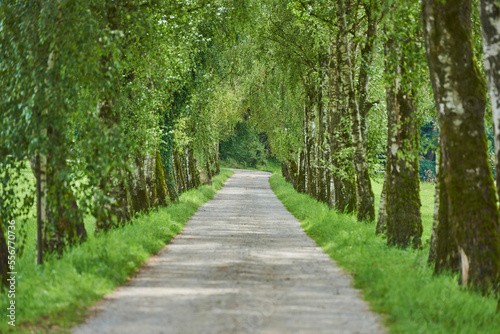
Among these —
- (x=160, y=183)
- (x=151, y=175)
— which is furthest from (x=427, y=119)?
(x=160, y=183)

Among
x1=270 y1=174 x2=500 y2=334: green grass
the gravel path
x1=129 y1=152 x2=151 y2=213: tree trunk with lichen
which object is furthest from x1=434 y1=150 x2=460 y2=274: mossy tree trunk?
x1=129 y1=152 x2=151 y2=213: tree trunk with lichen

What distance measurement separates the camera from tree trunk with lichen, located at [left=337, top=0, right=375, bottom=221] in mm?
17453

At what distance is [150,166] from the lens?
2316cm

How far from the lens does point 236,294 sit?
8555 mm

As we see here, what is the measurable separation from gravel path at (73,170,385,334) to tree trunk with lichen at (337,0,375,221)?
393cm

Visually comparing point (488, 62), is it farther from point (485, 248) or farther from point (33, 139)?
point (33, 139)

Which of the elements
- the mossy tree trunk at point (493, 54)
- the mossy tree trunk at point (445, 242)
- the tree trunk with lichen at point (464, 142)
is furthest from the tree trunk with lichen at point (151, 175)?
the mossy tree trunk at point (493, 54)

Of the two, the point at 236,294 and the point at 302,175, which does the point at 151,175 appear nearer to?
the point at 236,294

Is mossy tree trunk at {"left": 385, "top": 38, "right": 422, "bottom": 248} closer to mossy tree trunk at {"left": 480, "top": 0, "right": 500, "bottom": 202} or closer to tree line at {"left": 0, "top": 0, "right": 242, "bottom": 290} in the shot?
mossy tree trunk at {"left": 480, "top": 0, "right": 500, "bottom": 202}

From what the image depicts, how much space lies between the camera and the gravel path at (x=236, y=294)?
6953 millimetres

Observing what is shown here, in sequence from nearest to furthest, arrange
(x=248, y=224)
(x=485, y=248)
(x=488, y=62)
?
(x=488, y=62) < (x=485, y=248) < (x=248, y=224)

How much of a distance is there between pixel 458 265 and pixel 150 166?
604 inches

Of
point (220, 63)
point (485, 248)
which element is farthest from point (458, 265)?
point (220, 63)

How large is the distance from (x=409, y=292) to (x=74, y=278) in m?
4.69
